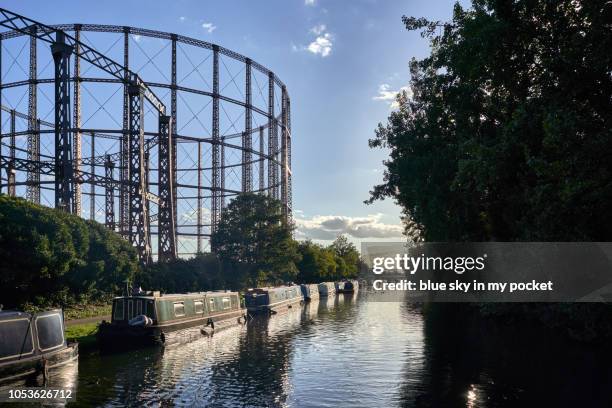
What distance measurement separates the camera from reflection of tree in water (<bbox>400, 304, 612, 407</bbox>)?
65.4 feet

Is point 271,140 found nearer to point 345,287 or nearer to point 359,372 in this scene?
point 345,287

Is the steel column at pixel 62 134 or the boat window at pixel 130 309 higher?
the steel column at pixel 62 134

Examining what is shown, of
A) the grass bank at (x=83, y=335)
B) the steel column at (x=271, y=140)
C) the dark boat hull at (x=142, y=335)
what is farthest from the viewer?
the steel column at (x=271, y=140)

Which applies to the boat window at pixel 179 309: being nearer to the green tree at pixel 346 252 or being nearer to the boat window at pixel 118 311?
the boat window at pixel 118 311

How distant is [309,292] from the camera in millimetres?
77438

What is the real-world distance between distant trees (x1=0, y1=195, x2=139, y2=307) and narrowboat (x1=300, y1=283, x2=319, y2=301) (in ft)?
128

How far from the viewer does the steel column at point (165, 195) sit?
56031 millimetres

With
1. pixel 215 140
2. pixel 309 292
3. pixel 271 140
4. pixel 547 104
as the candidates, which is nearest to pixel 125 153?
pixel 215 140

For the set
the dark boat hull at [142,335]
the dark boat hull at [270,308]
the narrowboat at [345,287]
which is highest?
the dark boat hull at [142,335]

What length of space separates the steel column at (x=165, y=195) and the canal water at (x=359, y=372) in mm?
21642

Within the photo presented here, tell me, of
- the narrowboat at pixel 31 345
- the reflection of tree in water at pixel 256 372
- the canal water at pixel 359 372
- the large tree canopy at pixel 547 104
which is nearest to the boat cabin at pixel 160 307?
the canal water at pixel 359 372

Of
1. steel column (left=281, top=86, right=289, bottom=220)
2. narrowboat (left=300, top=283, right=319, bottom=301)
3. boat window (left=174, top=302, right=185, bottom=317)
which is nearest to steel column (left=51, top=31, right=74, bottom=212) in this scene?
boat window (left=174, top=302, right=185, bottom=317)

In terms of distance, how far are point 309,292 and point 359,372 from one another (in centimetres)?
5273

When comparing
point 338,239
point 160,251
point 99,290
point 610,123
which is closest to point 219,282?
point 160,251
